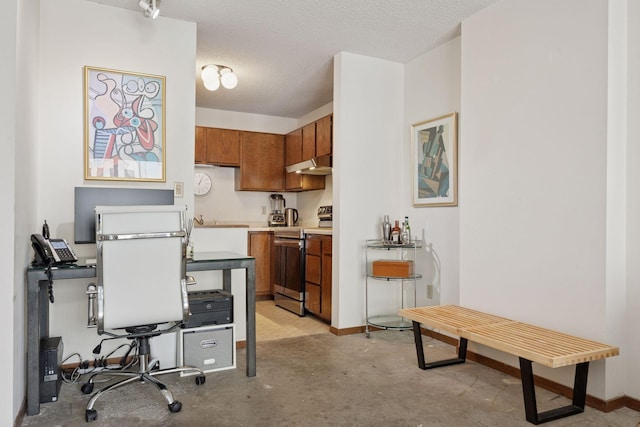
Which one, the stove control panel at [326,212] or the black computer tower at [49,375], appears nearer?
the black computer tower at [49,375]

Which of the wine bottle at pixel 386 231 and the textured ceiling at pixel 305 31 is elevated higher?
the textured ceiling at pixel 305 31

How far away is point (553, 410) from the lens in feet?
7.47

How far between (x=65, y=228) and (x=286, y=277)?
260 cm

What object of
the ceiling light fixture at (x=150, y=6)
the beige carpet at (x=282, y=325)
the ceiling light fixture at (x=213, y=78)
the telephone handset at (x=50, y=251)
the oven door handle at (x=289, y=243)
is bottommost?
the beige carpet at (x=282, y=325)

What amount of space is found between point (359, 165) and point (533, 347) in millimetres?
2265

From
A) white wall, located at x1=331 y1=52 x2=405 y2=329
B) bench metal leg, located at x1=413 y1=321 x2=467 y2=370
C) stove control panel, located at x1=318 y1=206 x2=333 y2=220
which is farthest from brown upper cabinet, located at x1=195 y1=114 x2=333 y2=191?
bench metal leg, located at x1=413 y1=321 x2=467 y2=370

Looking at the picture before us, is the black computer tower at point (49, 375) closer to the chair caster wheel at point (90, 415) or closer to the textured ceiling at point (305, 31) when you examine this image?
the chair caster wheel at point (90, 415)

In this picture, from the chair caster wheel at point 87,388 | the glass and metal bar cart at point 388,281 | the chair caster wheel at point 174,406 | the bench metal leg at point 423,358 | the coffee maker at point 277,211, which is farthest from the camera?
the coffee maker at point 277,211

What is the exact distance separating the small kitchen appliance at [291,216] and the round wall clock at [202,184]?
1164 mm

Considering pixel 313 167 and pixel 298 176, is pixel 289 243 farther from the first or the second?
pixel 298 176

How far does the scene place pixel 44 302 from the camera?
8.93 ft

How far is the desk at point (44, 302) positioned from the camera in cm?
224

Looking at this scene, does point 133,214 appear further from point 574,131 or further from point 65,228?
point 574,131

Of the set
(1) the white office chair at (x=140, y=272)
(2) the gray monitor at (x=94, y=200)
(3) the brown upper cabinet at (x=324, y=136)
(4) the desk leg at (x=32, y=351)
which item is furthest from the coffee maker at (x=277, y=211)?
(4) the desk leg at (x=32, y=351)
